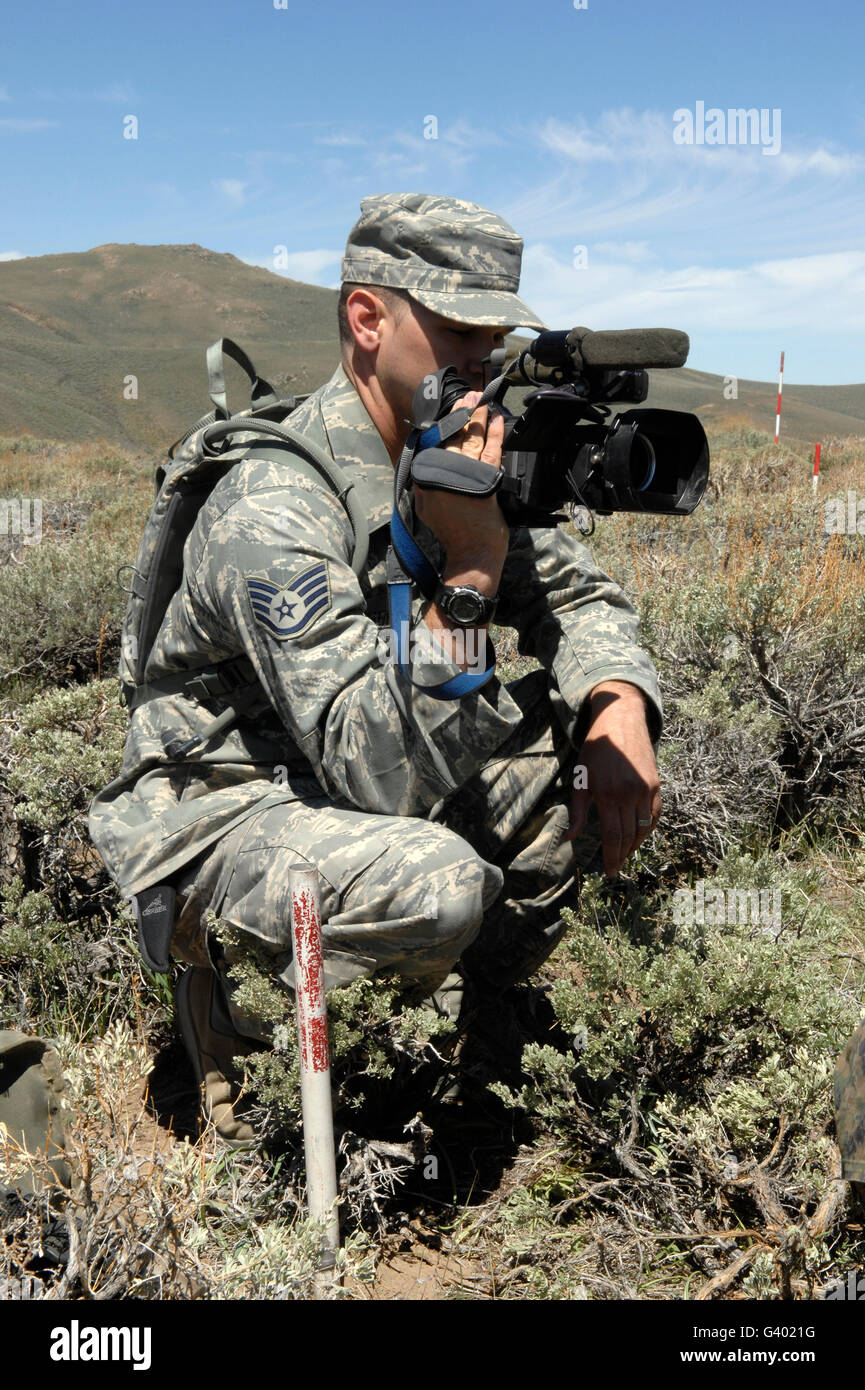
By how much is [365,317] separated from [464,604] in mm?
827

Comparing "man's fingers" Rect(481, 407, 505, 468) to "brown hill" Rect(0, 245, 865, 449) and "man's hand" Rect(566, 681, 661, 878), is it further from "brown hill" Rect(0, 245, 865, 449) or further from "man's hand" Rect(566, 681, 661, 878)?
"brown hill" Rect(0, 245, 865, 449)

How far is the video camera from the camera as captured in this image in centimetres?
188

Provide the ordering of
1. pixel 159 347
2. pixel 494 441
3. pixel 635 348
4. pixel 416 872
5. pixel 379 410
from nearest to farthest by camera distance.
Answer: pixel 635 348 → pixel 494 441 → pixel 416 872 → pixel 379 410 → pixel 159 347

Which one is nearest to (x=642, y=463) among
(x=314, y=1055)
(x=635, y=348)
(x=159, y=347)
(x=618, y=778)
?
(x=635, y=348)

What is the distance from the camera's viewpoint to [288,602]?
6.89ft

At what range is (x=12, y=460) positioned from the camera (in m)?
15.3

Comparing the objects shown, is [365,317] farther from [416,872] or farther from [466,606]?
[416,872]

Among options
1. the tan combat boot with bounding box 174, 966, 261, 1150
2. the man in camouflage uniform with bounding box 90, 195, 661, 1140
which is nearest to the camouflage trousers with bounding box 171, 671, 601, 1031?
the man in camouflage uniform with bounding box 90, 195, 661, 1140

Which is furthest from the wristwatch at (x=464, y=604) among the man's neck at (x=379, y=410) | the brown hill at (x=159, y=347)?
the brown hill at (x=159, y=347)

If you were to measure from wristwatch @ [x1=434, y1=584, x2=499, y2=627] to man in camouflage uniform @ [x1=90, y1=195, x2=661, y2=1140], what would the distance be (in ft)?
0.09

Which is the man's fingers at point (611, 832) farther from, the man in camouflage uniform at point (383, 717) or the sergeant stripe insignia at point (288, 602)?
the sergeant stripe insignia at point (288, 602)

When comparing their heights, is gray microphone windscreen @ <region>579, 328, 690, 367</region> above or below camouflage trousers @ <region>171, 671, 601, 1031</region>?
above
